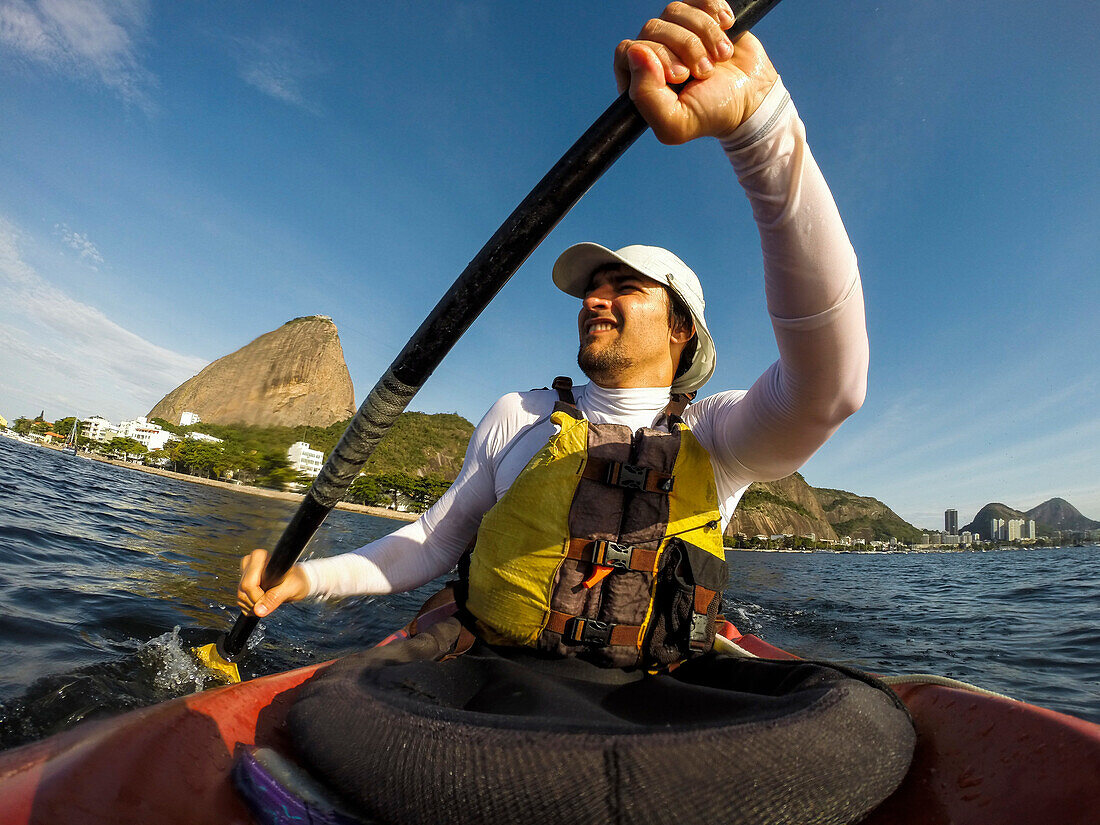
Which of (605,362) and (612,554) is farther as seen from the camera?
(605,362)

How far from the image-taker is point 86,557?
24.3 ft

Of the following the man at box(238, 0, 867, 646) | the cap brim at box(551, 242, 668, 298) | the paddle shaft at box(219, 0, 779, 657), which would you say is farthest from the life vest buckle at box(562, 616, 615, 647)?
the cap brim at box(551, 242, 668, 298)

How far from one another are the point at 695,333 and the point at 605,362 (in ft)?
1.60

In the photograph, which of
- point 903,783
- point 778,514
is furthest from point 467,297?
point 778,514

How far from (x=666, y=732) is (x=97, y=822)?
104 centimetres

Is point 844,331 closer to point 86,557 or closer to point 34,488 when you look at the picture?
point 86,557

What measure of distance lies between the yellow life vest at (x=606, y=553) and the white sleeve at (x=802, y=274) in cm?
46

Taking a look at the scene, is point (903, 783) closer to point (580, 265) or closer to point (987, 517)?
point (580, 265)

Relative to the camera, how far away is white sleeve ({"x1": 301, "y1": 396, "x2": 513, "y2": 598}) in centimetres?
234

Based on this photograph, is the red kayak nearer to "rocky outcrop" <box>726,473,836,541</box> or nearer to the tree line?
the tree line

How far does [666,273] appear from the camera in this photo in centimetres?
234

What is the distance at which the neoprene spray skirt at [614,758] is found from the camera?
2.73 ft

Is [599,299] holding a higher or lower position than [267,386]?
higher

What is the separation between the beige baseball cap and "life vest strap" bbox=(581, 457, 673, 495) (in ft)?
2.55
